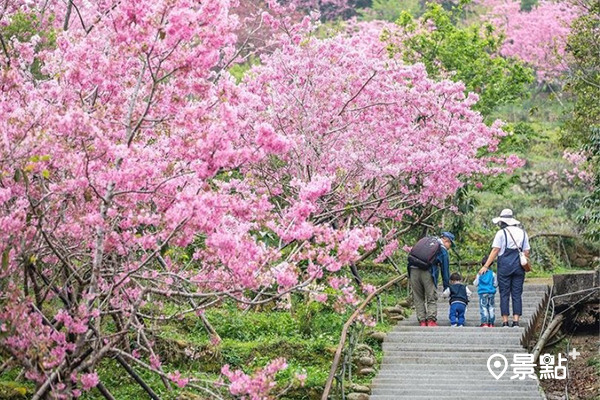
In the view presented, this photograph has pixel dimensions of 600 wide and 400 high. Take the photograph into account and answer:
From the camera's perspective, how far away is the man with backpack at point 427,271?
13.8 meters

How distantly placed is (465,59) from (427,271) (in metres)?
9.21

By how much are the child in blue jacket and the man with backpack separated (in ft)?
1.56

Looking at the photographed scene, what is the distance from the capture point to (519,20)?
128 ft

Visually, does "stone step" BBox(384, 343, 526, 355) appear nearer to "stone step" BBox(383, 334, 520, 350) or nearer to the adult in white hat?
"stone step" BBox(383, 334, 520, 350)

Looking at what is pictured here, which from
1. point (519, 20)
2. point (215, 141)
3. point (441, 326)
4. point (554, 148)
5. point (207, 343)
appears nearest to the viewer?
point (215, 141)

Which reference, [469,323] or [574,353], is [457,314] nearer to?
[469,323]

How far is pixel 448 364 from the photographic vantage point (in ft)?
40.9

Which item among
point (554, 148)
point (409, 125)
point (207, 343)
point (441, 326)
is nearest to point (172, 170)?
point (207, 343)

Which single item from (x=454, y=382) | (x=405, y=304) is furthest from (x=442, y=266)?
(x=454, y=382)

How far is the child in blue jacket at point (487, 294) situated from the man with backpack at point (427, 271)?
1.56 feet

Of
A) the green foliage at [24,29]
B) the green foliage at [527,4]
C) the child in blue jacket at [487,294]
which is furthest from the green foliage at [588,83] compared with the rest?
the green foliage at [527,4]

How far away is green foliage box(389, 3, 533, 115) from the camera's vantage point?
2173cm

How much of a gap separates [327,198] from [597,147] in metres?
4.77

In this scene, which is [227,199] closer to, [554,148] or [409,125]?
[409,125]
